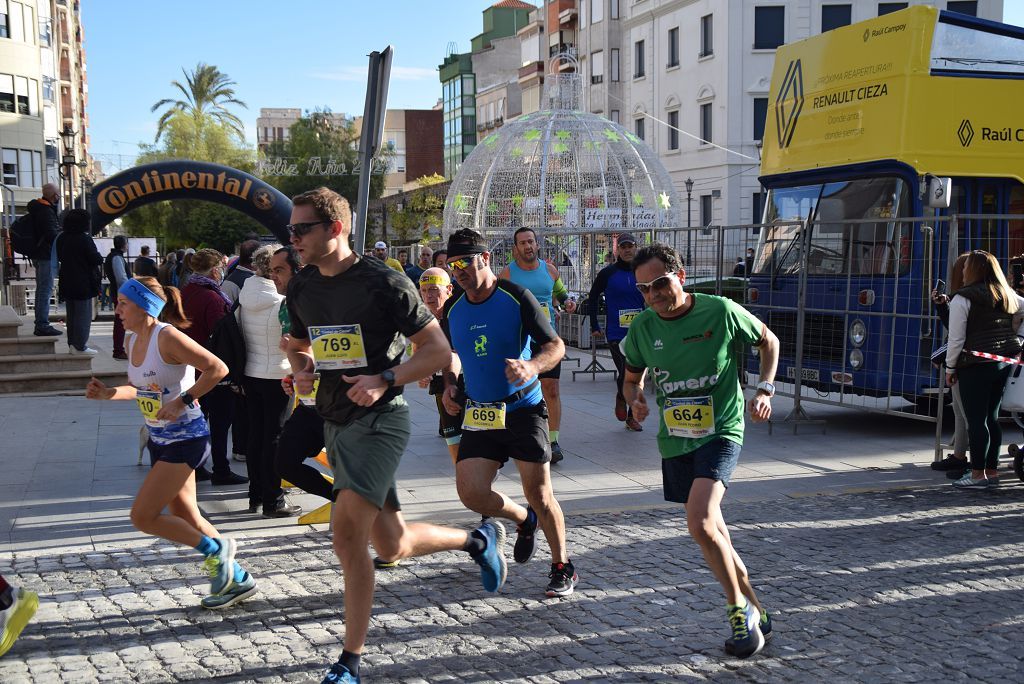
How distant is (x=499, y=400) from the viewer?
224 inches

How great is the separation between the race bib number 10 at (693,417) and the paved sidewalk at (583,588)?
3.01 ft

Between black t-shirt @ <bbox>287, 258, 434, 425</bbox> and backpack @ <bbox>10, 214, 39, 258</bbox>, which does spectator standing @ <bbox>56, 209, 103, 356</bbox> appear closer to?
backpack @ <bbox>10, 214, 39, 258</bbox>

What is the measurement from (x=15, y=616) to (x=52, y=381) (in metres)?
9.30

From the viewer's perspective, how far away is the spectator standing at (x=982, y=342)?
8.00 meters

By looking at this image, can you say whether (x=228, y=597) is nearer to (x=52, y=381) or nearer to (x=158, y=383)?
(x=158, y=383)

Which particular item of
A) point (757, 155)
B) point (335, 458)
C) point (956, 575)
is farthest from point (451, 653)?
point (757, 155)

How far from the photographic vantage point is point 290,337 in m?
4.98

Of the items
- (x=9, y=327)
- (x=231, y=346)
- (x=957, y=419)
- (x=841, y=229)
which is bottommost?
(x=957, y=419)

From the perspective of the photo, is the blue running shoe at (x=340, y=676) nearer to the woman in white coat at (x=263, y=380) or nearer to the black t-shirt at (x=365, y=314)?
the black t-shirt at (x=365, y=314)

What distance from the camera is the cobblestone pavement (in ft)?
15.0

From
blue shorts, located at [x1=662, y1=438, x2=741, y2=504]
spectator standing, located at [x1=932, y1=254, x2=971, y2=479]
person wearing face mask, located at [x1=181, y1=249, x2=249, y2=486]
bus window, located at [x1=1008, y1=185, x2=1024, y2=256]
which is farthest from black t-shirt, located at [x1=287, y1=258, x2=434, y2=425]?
bus window, located at [x1=1008, y1=185, x2=1024, y2=256]

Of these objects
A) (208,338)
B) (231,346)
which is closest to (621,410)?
(208,338)

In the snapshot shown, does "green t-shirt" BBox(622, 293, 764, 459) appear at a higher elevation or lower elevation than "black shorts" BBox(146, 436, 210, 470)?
higher

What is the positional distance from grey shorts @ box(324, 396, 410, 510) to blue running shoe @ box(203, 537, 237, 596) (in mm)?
1095
